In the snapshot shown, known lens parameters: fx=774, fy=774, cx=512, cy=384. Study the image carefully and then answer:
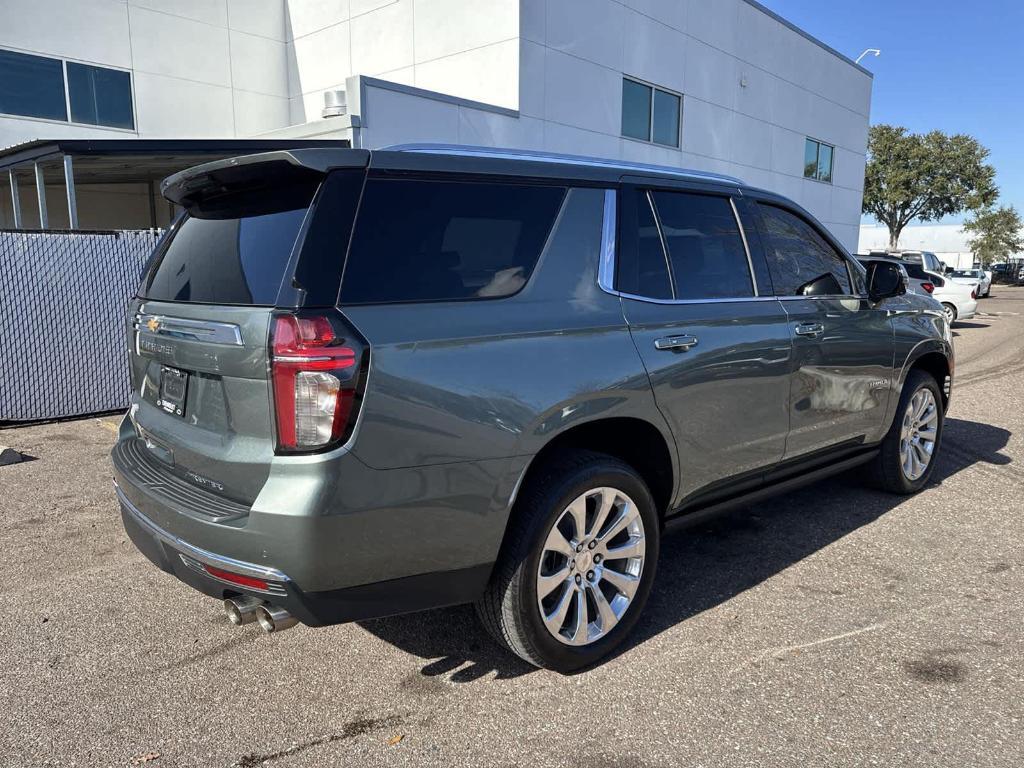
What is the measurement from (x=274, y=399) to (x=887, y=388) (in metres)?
3.84

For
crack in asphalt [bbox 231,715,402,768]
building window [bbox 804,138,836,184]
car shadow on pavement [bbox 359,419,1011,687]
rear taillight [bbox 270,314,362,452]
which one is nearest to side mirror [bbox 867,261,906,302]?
car shadow on pavement [bbox 359,419,1011,687]

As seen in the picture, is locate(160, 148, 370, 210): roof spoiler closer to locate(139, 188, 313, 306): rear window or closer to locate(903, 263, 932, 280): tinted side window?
locate(139, 188, 313, 306): rear window

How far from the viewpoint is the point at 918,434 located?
5.29m

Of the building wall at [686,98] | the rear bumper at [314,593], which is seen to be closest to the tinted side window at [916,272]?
the building wall at [686,98]

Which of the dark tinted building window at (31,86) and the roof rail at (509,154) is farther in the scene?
the dark tinted building window at (31,86)

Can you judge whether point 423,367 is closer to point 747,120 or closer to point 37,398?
point 37,398

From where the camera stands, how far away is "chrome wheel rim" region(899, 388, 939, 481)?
511cm

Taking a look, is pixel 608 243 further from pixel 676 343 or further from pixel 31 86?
pixel 31 86

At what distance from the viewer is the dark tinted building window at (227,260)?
253 centimetres

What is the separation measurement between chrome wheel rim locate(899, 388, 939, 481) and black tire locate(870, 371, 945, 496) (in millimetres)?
33

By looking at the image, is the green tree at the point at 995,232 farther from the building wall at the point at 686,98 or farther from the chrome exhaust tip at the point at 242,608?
the chrome exhaust tip at the point at 242,608

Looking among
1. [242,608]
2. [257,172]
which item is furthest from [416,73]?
[242,608]

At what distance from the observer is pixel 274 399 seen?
2.40 metres

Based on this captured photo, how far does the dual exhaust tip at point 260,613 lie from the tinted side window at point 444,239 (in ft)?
3.41
